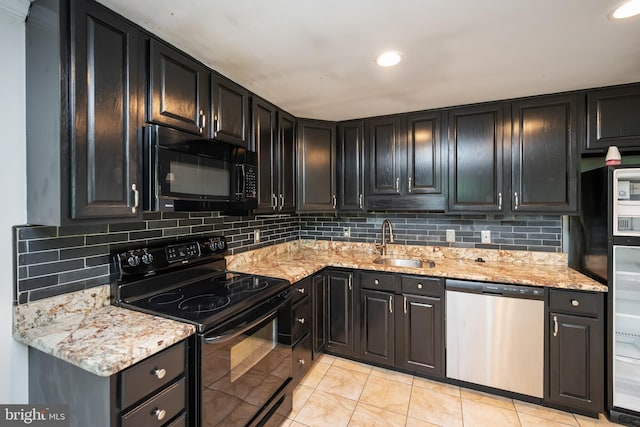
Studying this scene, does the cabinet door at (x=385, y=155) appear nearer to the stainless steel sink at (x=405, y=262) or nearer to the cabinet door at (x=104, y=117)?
the stainless steel sink at (x=405, y=262)

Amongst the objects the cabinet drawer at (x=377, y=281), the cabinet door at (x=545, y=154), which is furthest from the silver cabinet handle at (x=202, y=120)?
the cabinet door at (x=545, y=154)

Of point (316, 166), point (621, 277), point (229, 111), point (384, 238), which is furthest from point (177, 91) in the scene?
point (621, 277)

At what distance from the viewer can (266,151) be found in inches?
92.9

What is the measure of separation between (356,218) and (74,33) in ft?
8.41

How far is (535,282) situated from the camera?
1985 millimetres

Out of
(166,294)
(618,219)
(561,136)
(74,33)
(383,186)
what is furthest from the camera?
(383,186)

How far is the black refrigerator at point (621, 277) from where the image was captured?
72.8 inches

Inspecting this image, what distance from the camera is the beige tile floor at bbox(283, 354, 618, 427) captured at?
1.90 m

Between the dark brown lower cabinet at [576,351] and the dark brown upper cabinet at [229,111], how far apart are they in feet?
7.95

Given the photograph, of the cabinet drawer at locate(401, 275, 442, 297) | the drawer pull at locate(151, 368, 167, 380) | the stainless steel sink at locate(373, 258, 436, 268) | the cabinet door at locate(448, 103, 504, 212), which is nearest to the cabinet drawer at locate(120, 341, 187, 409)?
the drawer pull at locate(151, 368, 167, 380)

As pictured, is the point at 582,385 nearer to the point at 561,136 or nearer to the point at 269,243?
the point at 561,136

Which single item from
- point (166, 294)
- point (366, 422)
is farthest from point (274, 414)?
point (166, 294)

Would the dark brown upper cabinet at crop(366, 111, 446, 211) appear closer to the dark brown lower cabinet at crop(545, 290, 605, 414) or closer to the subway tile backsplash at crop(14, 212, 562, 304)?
the subway tile backsplash at crop(14, 212, 562, 304)

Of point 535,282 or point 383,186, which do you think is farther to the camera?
point 383,186
